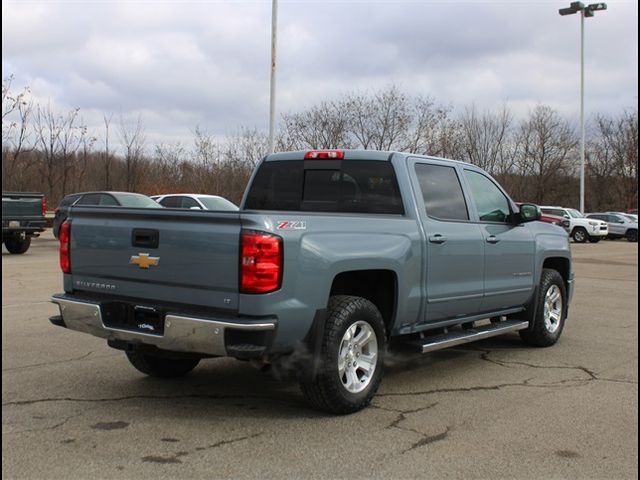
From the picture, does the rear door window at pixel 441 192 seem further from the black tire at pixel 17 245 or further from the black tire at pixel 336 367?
the black tire at pixel 17 245

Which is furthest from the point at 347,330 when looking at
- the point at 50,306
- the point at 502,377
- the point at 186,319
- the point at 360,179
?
the point at 50,306

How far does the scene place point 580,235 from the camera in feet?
116

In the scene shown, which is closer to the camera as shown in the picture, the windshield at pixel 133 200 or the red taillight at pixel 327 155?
the red taillight at pixel 327 155

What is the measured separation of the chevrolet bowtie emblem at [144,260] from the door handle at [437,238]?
2256mm

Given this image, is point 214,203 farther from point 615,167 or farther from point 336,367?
point 615,167

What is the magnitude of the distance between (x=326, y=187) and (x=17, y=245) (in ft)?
50.7

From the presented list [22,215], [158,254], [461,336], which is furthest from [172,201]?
[158,254]

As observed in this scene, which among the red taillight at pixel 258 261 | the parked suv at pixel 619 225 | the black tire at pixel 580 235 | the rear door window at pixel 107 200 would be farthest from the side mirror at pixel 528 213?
the parked suv at pixel 619 225

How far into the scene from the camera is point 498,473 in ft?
12.1

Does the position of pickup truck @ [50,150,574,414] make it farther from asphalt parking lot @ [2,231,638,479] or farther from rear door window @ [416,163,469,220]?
asphalt parking lot @ [2,231,638,479]

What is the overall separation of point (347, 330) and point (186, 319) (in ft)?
3.83

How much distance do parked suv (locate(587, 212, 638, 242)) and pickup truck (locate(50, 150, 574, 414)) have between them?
3429 cm

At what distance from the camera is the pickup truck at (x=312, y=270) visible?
4.17 m

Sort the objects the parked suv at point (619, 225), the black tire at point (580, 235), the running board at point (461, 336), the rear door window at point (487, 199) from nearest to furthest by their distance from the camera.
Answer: the running board at point (461, 336) < the rear door window at point (487, 199) < the black tire at point (580, 235) < the parked suv at point (619, 225)
